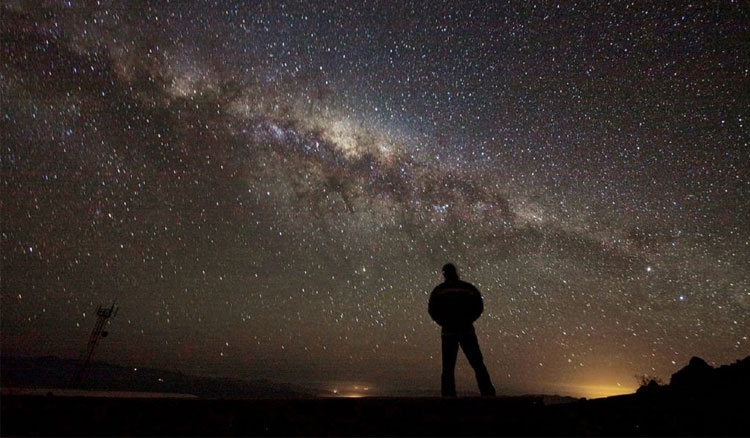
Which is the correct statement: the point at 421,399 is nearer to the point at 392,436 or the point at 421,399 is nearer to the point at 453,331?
the point at 392,436

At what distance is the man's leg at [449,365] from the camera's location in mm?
5105

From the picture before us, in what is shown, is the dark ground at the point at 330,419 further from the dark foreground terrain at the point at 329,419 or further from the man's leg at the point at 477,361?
the man's leg at the point at 477,361

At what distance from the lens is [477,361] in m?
5.19

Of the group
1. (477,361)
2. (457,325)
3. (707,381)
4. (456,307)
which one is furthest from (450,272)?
(707,381)

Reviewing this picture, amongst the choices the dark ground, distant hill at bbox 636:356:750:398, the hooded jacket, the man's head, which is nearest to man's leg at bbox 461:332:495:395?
the hooded jacket

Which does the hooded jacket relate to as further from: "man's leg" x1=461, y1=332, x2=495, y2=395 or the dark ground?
the dark ground

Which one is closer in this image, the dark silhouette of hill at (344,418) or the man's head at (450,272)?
the dark silhouette of hill at (344,418)

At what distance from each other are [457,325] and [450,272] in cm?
72

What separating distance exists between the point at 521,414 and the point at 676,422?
1.46 meters

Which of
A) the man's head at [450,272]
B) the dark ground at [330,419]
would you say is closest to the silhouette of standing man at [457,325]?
the man's head at [450,272]

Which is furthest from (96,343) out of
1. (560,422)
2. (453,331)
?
(560,422)

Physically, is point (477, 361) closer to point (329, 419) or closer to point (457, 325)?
point (457, 325)

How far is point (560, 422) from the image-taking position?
325 cm

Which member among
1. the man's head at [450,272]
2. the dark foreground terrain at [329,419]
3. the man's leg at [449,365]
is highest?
the man's head at [450,272]
